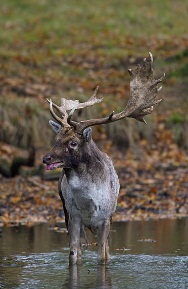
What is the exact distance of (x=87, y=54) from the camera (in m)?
29.5

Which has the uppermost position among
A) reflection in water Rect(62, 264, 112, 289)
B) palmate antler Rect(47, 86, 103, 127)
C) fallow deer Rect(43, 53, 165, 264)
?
palmate antler Rect(47, 86, 103, 127)

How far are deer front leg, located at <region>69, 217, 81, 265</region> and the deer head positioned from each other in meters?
0.87

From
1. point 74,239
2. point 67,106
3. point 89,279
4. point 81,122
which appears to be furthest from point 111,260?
point 67,106

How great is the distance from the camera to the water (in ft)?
35.6

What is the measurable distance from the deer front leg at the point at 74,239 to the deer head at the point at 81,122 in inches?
34.1

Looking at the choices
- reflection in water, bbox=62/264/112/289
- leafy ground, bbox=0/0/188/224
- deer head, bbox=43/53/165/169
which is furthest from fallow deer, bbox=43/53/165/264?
leafy ground, bbox=0/0/188/224

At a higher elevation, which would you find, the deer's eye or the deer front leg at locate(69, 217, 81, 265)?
the deer's eye

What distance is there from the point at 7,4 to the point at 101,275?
80.9ft

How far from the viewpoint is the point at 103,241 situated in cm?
1224

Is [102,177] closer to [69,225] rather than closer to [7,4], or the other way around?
[69,225]

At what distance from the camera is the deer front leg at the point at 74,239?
1216cm

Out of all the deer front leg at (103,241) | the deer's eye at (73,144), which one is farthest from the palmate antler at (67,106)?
the deer front leg at (103,241)

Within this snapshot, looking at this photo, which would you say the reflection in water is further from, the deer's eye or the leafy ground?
the leafy ground

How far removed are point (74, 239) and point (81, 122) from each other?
5.20ft
